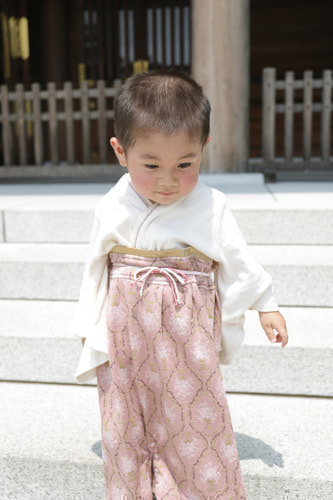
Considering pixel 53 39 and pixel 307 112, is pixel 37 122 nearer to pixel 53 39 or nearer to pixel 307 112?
pixel 53 39

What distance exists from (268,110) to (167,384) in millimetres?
4035

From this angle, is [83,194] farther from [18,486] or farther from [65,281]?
[18,486]

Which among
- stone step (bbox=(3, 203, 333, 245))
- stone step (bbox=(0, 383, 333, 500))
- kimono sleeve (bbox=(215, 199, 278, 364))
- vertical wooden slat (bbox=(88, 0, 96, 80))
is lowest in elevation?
stone step (bbox=(0, 383, 333, 500))

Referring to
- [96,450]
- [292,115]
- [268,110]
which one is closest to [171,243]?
[96,450]

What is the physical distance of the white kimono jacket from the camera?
3.79ft

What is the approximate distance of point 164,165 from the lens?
1049 millimetres

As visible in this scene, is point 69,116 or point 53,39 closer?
point 69,116

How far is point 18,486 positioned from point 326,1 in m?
7.18

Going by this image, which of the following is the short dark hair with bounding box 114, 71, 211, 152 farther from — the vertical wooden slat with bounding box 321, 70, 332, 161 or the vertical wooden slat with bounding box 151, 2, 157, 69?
the vertical wooden slat with bounding box 151, 2, 157, 69

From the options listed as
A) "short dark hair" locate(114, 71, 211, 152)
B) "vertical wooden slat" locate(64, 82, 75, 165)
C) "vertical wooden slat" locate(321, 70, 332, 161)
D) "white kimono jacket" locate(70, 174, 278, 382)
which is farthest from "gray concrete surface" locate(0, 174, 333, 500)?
"vertical wooden slat" locate(64, 82, 75, 165)

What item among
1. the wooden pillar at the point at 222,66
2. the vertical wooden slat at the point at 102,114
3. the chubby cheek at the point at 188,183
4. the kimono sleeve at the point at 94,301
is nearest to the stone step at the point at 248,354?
the kimono sleeve at the point at 94,301

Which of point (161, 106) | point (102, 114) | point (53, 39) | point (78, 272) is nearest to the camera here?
point (161, 106)

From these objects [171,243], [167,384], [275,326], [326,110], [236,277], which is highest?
[326,110]

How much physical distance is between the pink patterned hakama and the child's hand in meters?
0.13
